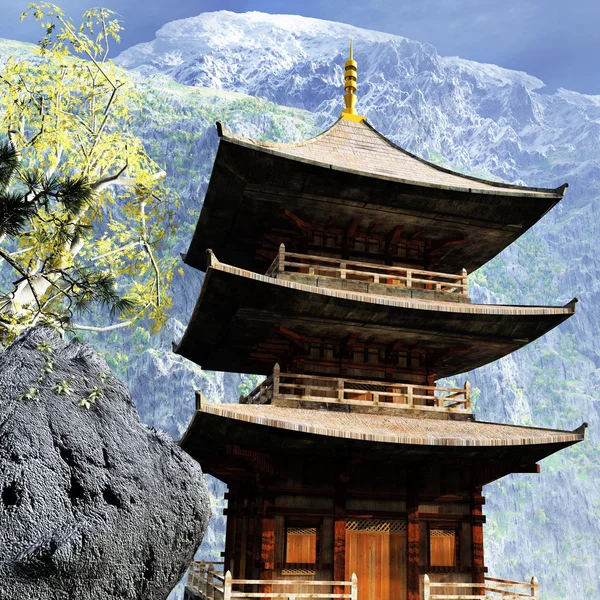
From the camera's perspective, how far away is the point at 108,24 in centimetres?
1440

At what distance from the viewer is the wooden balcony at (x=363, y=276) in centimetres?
1364

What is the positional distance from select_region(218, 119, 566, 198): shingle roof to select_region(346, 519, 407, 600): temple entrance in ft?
21.9

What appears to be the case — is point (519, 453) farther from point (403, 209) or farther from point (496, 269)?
point (496, 269)

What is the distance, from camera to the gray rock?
14.6 feet

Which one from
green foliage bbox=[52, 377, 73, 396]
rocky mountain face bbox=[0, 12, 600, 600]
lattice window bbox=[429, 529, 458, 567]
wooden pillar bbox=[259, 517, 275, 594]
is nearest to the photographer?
green foliage bbox=[52, 377, 73, 396]

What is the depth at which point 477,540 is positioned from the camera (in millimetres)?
13383

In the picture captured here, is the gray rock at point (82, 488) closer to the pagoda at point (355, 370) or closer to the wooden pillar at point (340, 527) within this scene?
the pagoda at point (355, 370)

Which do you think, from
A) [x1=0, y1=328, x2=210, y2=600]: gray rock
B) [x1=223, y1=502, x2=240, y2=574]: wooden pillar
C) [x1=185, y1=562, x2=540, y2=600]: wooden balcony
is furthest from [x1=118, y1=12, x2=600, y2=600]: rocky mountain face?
[x1=0, y1=328, x2=210, y2=600]: gray rock

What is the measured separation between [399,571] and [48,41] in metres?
12.1

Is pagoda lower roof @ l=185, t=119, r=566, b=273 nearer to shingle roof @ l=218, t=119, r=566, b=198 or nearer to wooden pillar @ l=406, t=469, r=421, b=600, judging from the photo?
shingle roof @ l=218, t=119, r=566, b=198

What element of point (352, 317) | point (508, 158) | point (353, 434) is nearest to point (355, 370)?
point (352, 317)

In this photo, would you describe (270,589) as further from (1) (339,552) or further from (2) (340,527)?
(2) (340,527)

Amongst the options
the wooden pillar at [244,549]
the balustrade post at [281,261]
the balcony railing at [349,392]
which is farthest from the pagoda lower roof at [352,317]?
the wooden pillar at [244,549]

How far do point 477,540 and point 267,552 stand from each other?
13.8ft
